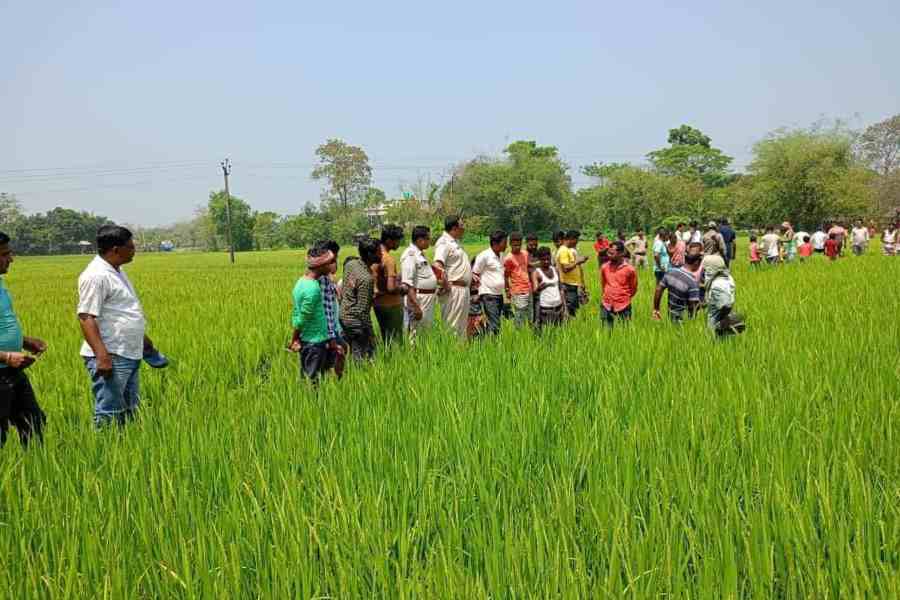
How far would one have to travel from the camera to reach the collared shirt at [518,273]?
21.2 feet

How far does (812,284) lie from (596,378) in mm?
7782

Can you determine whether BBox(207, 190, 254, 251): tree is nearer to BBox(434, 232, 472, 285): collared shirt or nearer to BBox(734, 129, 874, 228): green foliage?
BBox(734, 129, 874, 228): green foliage

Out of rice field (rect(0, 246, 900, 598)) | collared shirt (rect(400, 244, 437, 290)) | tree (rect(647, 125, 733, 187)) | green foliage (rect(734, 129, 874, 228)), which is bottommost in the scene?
rice field (rect(0, 246, 900, 598))

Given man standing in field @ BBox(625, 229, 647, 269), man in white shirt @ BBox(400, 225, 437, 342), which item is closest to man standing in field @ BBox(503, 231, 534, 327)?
man in white shirt @ BBox(400, 225, 437, 342)

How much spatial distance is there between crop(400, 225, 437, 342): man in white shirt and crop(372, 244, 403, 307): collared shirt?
152 millimetres

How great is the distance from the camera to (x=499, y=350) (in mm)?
4992

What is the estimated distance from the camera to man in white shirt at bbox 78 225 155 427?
320cm

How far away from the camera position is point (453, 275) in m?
6.10

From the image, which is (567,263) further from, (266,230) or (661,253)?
(266,230)

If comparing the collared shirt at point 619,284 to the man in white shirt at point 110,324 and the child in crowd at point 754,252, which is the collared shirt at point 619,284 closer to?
the man in white shirt at point 110,324

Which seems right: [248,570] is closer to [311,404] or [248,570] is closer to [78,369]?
[311,404]

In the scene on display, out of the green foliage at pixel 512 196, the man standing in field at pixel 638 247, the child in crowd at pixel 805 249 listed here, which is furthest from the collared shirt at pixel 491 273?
the green foliage at pixel 512 196

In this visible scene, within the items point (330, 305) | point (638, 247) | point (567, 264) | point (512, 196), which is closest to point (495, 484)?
point (330, 305)

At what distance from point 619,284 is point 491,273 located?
1299mm
